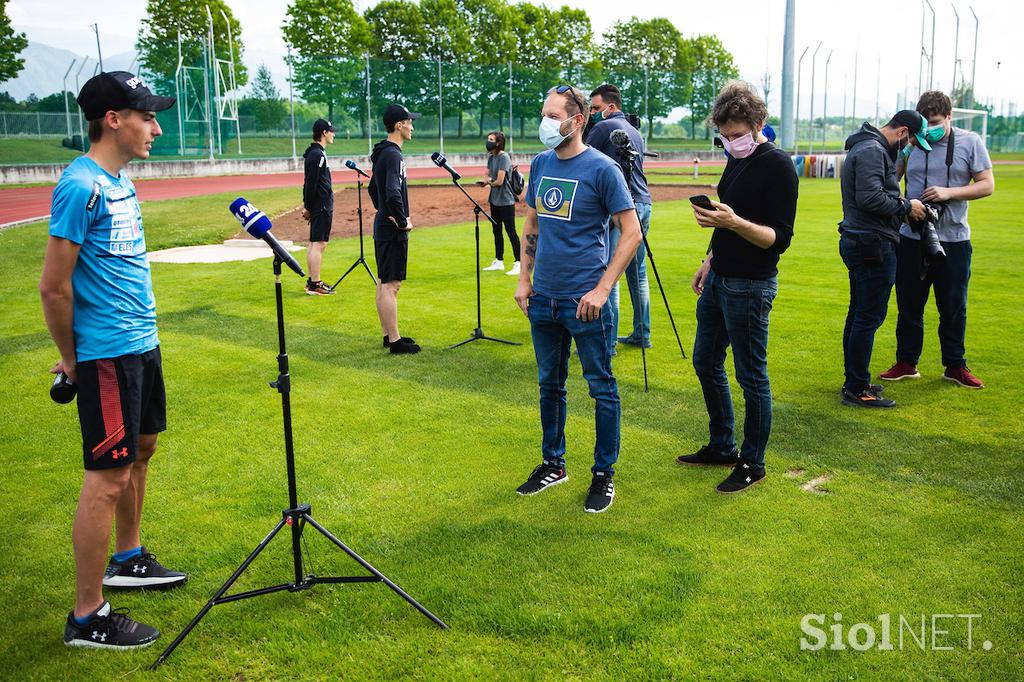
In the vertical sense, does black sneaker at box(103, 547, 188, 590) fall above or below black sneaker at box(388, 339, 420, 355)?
below

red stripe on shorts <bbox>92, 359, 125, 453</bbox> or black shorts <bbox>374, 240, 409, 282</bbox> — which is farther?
black shorts <bbox>374, 240, 409, 282</bbox>

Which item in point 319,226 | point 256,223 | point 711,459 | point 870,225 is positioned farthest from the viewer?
point 319,226

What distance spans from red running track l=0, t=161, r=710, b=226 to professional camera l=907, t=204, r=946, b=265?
17901 millimetres

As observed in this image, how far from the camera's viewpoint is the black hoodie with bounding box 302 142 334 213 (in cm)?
1038

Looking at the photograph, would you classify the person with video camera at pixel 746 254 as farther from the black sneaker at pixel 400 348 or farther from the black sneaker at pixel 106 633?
the black sneaker at pixel 400 348

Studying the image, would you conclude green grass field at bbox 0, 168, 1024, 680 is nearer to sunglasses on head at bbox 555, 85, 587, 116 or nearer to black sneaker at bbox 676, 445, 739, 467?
black sneaker at bbox 676, 445, 739, 467

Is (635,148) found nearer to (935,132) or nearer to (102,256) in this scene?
(935,132)

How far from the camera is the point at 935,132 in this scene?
239 inches

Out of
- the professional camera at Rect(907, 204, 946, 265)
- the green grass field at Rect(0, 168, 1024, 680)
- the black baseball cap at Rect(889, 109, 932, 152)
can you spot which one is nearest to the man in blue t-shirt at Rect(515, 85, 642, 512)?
the green grass field at Rect(0, 168, 1024, 680)

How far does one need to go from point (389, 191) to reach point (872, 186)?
3.98 metres

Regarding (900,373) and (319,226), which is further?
(319,226)

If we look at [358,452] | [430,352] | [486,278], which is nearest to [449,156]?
[486,278]

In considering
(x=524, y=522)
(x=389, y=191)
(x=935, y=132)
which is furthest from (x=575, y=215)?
(x=389, y=191)

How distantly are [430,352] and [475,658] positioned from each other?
479 centimetres
